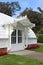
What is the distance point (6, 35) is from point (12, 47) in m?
1.56

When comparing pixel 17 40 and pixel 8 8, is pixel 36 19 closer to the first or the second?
pixel 8 8

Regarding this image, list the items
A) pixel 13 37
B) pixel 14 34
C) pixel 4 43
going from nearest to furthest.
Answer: pixel 4 43
pixel 13 37
pixel 14 34

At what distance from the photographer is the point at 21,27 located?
20.9 meters

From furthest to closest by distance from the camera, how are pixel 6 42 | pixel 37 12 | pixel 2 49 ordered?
1. pixel 37 12
2. pixel 6 42
3. pixel 2 49

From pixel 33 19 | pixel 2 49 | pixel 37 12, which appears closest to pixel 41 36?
pixel 33 19

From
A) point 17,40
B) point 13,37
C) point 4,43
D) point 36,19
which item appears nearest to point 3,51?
point 4,43

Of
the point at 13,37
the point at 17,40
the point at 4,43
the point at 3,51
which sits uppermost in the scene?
the point at 13,37

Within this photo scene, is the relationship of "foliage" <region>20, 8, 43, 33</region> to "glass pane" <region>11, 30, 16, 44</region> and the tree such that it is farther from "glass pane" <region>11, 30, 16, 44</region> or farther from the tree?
"glass pane" <region>11, 30, 16, 44</region>

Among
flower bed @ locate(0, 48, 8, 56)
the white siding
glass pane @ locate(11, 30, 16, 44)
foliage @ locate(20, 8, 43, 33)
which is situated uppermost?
foliage @ locate(20, 8, 43, 33)

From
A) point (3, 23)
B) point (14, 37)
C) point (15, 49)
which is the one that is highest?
point (3, 23)

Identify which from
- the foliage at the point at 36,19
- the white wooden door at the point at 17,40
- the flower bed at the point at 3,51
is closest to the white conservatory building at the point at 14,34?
the white wooden door at the point at 17,40

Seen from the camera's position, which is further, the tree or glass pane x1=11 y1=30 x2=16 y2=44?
the tree

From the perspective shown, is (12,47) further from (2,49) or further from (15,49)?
(2,49)

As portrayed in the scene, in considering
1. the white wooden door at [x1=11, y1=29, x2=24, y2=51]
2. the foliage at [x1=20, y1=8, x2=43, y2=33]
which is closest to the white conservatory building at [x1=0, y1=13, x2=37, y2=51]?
the white wooden door at [x1=11, y1=29, x2=24, y2=51]
